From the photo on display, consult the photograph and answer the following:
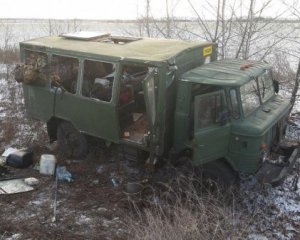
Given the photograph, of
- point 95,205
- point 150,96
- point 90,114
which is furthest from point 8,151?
point 150,96

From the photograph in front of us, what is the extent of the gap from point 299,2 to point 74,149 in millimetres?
6575

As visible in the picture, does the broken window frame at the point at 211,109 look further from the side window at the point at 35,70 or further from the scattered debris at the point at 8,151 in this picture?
the scattered debris at the point at 8,151

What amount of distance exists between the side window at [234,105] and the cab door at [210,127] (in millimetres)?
118

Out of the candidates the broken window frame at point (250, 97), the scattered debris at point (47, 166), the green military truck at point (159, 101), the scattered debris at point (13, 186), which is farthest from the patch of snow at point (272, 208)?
the scattered debris at point (13, 186)

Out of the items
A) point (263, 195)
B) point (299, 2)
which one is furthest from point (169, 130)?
point (299, 2)

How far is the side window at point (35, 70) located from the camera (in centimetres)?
767

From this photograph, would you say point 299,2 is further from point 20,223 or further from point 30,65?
point 20,223

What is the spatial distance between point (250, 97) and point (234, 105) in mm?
510

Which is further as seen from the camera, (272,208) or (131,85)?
(131,85)

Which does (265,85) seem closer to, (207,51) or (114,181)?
(207,51)

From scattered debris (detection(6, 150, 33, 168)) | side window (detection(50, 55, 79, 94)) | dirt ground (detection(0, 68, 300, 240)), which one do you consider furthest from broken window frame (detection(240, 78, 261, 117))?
scattered debris (detection(6, 150, 33, 168))

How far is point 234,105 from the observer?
607cm

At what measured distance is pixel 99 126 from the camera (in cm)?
719

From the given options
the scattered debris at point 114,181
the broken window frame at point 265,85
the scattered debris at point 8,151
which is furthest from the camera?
the scattered debris at point 8,151
